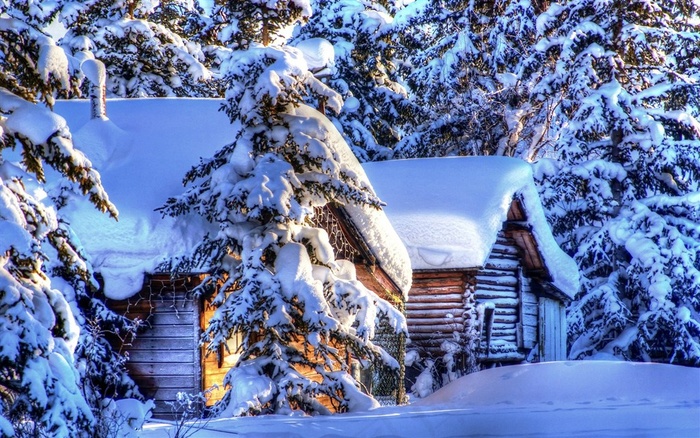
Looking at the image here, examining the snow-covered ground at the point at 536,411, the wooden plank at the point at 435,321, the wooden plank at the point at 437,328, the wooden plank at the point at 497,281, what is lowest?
the snow-covered ground at the point at 536,411

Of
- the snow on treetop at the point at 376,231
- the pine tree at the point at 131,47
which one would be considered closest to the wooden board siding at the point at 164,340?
the snow on treetop at the point at 376,231

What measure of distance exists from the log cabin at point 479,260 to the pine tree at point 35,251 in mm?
14888

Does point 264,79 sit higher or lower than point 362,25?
lower

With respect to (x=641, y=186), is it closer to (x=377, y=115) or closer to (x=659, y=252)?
(x=659, y=252)

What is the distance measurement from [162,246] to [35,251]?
23.3 ft

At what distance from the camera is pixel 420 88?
35.9 metres

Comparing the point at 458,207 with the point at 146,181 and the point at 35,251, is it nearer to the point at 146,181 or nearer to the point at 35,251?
the point at 146,181

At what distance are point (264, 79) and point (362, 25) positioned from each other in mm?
25119

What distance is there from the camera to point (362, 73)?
124 ft

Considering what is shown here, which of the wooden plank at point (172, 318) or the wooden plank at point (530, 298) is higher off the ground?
the wooden plank at point (530, 298)

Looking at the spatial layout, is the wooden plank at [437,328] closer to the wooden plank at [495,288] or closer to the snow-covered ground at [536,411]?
the wooden plank at [495,288]

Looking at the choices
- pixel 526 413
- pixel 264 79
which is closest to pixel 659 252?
pixel 526 413

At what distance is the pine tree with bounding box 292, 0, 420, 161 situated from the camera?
121 ft

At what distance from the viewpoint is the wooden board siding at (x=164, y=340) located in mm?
14758
